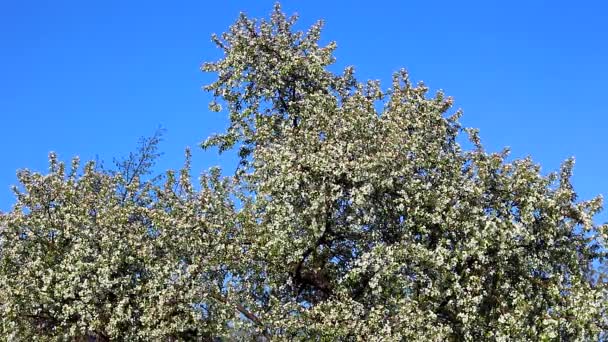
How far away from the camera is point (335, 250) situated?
24.3m

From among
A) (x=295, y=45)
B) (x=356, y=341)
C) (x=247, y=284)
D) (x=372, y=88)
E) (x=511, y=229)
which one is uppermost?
(x=295, y=45)

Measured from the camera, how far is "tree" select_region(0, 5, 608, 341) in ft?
71.1

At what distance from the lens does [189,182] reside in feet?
84.3

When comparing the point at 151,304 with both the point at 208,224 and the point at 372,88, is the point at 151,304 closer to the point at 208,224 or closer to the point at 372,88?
the point at 208,224

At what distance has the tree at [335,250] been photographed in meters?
21.7

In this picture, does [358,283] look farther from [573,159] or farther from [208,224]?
[573,159]

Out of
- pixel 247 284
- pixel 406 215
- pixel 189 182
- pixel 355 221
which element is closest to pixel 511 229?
pixel 406 215

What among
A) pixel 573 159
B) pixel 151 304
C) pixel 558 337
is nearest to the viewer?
pixel 558 337

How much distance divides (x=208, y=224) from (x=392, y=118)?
272 inches

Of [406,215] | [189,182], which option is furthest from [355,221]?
[189,182]

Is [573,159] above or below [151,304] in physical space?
above

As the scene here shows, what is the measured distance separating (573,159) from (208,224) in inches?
473

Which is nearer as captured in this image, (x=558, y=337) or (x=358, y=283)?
(x=558, y=337)

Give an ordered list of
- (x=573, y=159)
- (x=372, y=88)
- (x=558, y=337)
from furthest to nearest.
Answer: (x=372, y=88) < (x=573, y=159) < (x=558, y=337)
